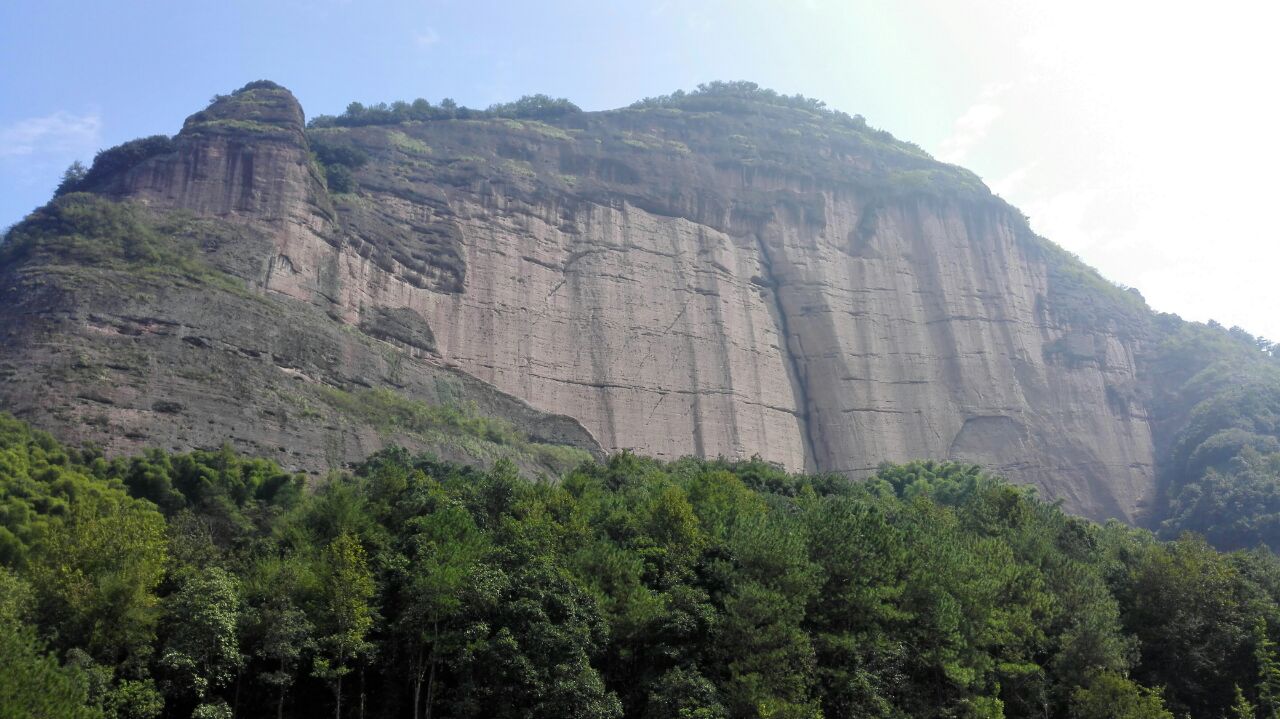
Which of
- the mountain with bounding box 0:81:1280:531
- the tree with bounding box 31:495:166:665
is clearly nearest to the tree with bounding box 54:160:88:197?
the mountain with bounding box 0:81:1280:531

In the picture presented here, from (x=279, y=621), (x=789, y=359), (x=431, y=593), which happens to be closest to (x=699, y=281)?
(x=789, y=359)

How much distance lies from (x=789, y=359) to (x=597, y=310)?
1361 centimetres

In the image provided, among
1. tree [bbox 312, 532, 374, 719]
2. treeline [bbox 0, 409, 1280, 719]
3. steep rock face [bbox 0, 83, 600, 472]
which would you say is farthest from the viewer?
steep rock face [bbox 0, 83, 600, 472]

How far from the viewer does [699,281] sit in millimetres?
64875

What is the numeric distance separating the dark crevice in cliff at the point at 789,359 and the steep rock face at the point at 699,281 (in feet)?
0.50

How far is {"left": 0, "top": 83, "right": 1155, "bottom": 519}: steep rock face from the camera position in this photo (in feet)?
173

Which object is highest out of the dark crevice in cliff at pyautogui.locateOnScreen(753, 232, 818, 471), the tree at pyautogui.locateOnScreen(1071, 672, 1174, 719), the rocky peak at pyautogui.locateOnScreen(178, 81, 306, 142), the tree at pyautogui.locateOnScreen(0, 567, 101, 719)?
the rocky peak at pyautogui.locateOnScreen(178, 81, 306, 142)

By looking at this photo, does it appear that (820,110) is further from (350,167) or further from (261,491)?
(261,491)

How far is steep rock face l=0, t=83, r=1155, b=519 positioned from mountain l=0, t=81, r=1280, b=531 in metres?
0.19

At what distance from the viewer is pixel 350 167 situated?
59312 mm

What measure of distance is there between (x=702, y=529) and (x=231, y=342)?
23481 millimetres

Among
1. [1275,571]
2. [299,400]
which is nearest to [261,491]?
[299,400]

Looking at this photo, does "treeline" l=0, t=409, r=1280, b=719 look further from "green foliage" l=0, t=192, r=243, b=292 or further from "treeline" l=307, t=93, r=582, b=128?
"treeline" l=307, t=93, r=582, b=128

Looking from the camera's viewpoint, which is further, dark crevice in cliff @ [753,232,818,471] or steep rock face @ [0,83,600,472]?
dark crevice in cliff @ [753,232,818,471]
